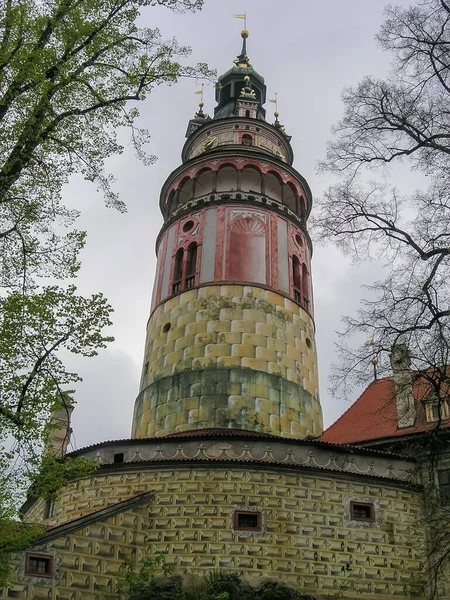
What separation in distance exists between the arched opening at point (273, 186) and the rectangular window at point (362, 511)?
9.58m

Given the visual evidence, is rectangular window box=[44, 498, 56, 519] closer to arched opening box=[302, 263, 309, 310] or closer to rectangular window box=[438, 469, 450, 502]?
rectangular window box=[438, 469, 450, 502]

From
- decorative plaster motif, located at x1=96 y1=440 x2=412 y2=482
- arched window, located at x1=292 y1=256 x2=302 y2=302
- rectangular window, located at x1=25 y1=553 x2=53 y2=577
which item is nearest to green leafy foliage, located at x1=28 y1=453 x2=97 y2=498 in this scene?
rectangular window, located at x1=25 y1=553 x2=53 y2=577

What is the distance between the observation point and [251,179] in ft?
69.5

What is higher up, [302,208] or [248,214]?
[302,208]

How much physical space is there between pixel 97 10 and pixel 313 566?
10291mm

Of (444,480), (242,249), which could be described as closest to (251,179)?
(242,249)

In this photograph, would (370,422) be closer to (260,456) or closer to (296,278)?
(260,456)

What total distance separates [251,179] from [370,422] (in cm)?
795

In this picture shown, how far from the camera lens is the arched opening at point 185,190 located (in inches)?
846

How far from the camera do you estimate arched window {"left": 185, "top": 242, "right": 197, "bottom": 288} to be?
64.3 ft

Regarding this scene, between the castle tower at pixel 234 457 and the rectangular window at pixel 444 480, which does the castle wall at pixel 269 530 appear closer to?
the castle tower at pixel 234 457

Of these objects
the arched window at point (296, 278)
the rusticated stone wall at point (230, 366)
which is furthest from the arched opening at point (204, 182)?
the rusticated stone wall at point (230, 366)

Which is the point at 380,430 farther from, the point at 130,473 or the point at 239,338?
the point at 130,473

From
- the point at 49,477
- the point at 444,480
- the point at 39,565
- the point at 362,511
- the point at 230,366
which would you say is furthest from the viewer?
the point at 230,366
